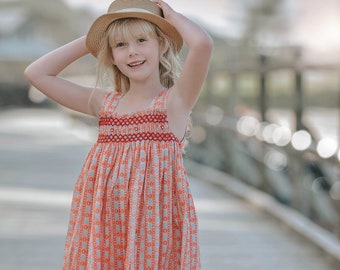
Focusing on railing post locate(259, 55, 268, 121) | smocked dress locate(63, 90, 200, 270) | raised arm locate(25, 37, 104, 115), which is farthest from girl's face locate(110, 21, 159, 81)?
railing post locate(259, 55, 268, 121)

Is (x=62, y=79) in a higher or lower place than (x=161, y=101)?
higher

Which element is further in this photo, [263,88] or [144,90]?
[263,88]

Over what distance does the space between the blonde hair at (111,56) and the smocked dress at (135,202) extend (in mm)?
143

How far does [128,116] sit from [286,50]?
7.79 metres

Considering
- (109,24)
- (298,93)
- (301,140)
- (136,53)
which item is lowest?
(136,53)

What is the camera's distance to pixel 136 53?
365cm

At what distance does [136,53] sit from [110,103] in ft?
0.74

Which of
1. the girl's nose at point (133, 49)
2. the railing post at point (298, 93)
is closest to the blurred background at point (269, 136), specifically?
the railing post at point (298, 93)

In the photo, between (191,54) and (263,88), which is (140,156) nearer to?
(191,54)

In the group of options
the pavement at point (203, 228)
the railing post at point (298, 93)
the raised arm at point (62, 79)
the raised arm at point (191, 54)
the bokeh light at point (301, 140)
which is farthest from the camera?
the railing post at point (298, 93)

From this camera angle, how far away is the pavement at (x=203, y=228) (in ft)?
23.1

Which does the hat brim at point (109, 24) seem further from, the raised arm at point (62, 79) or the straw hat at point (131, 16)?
→ the raised arm at point (62, 79)

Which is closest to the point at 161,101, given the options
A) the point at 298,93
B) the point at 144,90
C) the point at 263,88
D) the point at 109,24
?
the point at 144,90

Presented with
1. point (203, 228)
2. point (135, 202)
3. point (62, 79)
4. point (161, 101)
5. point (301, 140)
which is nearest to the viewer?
point (135, 202)
